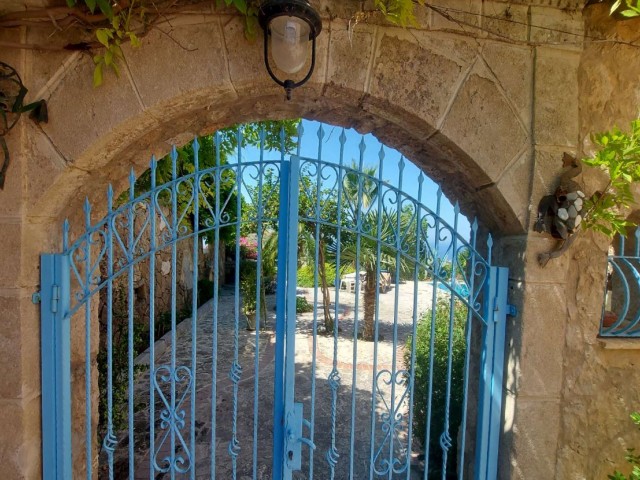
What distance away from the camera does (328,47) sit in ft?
5.25

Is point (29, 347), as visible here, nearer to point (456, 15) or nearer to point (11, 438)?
point (11, 438)

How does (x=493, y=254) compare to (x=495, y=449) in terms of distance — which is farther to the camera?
(x=493, y=254)

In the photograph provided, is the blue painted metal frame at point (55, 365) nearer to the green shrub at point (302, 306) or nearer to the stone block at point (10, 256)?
the stone block at point (10, 256)

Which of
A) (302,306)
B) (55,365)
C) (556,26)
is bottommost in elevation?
(302,306)

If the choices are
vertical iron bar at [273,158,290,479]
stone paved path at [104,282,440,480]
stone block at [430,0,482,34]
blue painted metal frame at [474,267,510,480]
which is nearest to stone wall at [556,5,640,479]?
blue painted metal frame at [474,267,510,480]

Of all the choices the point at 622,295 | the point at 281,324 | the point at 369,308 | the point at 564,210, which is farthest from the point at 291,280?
the point at 369,308

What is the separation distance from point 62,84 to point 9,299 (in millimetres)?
998

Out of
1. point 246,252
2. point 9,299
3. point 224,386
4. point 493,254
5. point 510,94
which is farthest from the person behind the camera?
point 246,252

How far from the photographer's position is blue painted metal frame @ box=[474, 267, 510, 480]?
1.81 meters

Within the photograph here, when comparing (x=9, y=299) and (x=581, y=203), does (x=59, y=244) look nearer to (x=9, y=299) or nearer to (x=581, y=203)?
(x=9, y=299)

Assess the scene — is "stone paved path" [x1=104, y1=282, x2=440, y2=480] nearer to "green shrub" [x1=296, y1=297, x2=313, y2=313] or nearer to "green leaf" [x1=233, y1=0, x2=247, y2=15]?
"green leaf" [x1=233, y1=0, x2=247, y2=15]

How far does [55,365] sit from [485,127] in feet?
7.91

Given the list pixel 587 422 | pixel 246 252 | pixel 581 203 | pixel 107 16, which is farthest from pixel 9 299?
pixel 246 252

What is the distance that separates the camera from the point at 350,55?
1.61 m
